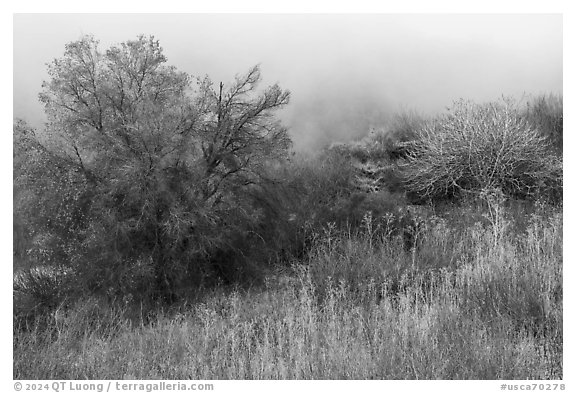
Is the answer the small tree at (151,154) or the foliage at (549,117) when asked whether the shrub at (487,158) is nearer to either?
the foliage at (549,117)

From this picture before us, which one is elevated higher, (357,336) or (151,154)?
(151,154)

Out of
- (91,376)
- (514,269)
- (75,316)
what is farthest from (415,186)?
(91,376)

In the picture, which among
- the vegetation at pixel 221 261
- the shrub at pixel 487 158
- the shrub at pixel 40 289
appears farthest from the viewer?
the shrub at pixel 487 158

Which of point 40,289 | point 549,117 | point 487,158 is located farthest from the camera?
point 549,117

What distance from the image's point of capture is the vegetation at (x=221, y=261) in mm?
4766

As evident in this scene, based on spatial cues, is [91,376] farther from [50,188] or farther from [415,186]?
[415,186]

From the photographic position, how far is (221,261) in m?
9.18

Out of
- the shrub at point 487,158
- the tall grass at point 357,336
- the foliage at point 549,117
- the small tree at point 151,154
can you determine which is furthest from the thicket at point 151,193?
the foliage at point 549,117

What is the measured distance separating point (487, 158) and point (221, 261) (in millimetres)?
7379

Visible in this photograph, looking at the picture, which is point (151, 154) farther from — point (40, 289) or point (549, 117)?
point (549, 117)

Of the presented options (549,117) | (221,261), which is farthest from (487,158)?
(221,261)

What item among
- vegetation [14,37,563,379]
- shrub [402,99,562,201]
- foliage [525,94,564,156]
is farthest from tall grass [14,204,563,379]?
foliage [525,94,564,156]

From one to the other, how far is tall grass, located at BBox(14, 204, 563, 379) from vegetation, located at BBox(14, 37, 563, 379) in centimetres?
3

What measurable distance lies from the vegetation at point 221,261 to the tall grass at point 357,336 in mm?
25
